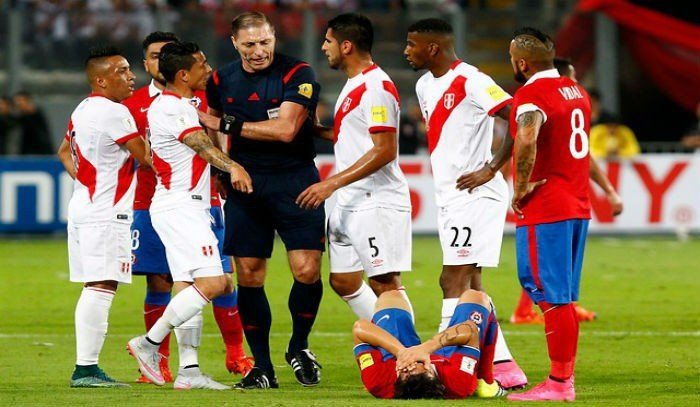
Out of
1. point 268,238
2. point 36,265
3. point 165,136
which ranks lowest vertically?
point 36,265

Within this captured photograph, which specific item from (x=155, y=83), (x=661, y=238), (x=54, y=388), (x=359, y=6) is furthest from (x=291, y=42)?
(x=54, y=388)

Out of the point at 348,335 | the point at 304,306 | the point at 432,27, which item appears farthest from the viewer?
the point at 348,335

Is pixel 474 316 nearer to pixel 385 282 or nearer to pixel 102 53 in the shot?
pixel 385 282

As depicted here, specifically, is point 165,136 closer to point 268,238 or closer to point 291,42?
point 268,238

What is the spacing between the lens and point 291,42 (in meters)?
22.7

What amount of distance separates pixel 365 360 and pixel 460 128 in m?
1.56

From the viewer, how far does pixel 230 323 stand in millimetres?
9484

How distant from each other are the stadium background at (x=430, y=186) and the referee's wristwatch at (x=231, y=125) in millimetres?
1649

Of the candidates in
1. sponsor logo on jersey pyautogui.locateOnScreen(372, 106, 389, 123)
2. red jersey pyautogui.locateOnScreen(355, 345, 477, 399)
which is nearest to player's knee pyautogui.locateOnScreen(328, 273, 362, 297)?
sponsor logo on jersey pyautogui.locateOnScreen(372, 106, 389, 123)

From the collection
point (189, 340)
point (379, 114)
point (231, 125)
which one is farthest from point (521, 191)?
point (189, 340)

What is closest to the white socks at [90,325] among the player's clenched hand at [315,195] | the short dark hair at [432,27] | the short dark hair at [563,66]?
the player's clenched hand at [315,195]

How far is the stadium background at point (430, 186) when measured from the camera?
9.88 m

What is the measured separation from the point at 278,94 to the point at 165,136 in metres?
0.75

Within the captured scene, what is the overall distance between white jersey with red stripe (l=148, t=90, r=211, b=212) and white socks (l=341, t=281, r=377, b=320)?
1.21 metres
